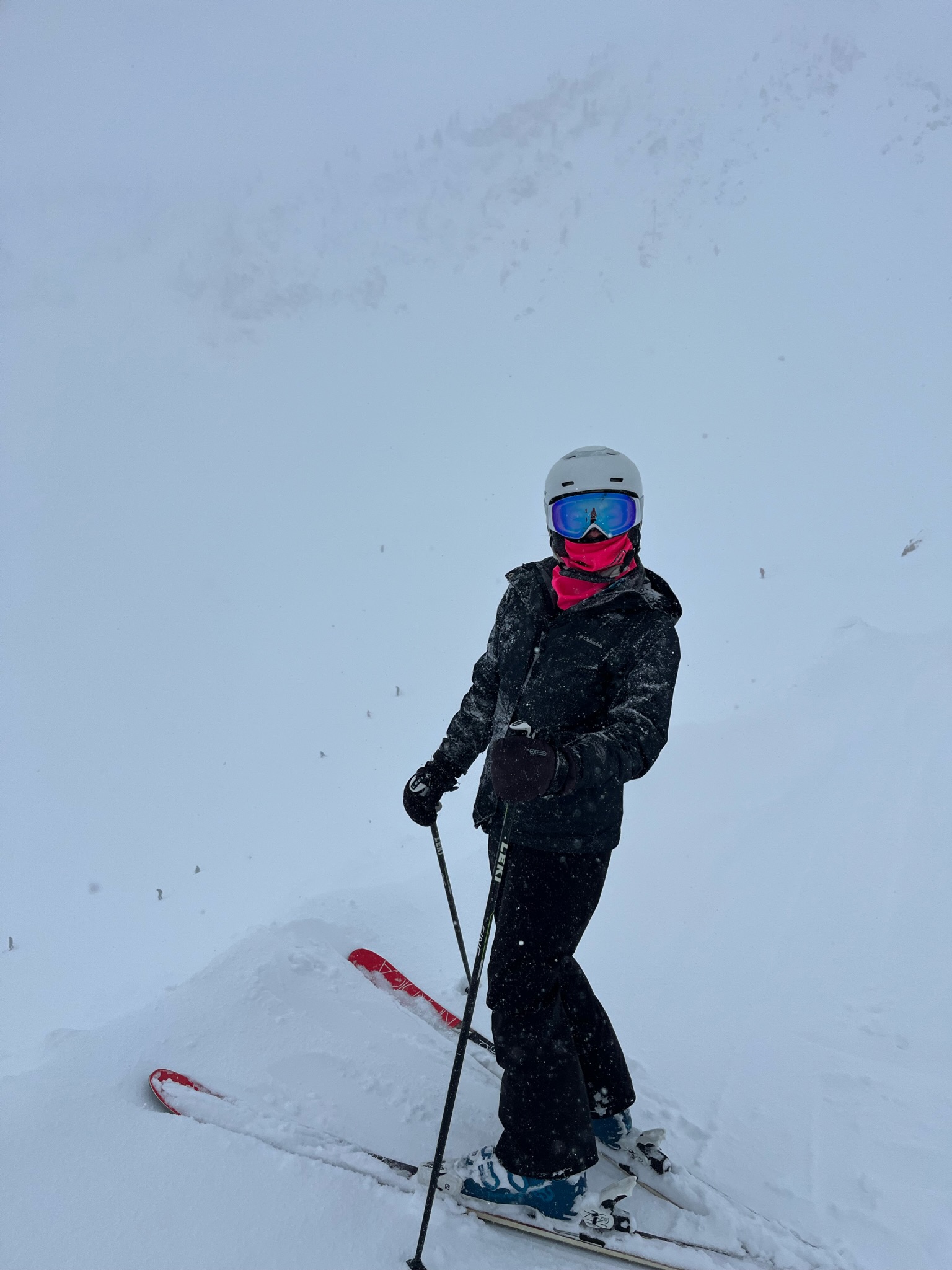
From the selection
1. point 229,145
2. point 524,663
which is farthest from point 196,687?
point 229,145

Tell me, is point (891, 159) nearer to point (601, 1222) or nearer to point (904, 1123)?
point (904, 1123)

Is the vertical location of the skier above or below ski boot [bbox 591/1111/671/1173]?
above

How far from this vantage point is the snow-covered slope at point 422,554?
3.04 metres

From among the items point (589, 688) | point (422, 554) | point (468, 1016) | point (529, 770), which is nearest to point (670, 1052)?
point (468, 1016)

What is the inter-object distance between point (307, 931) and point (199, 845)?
4.54 m

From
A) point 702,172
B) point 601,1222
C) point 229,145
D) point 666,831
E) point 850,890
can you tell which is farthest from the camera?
point 229,145

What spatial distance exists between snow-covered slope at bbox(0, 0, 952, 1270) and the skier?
1.01 ft

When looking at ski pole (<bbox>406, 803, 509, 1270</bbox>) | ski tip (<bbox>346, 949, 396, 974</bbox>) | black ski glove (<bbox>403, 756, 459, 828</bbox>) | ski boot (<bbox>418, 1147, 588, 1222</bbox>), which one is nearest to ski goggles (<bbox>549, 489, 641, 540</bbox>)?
ski pole (<bbox>406, 803, 509, 1270</bbox>)

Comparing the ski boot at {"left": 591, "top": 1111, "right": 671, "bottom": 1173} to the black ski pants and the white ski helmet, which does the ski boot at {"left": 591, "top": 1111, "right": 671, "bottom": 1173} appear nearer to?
the black ski pants

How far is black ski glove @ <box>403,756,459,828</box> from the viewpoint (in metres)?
3.07

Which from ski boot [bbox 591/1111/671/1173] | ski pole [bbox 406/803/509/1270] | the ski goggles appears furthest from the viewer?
ski boot [bbox 591/1111/671/1173]

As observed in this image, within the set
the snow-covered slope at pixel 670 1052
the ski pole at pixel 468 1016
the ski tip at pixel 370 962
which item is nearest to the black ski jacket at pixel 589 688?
the ski pole at pixel 468 1016

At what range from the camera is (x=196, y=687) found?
10.9 metres

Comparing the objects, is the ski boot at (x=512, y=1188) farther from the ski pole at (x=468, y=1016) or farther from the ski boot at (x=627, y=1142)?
the ski boot at (x=627, y=1142)
